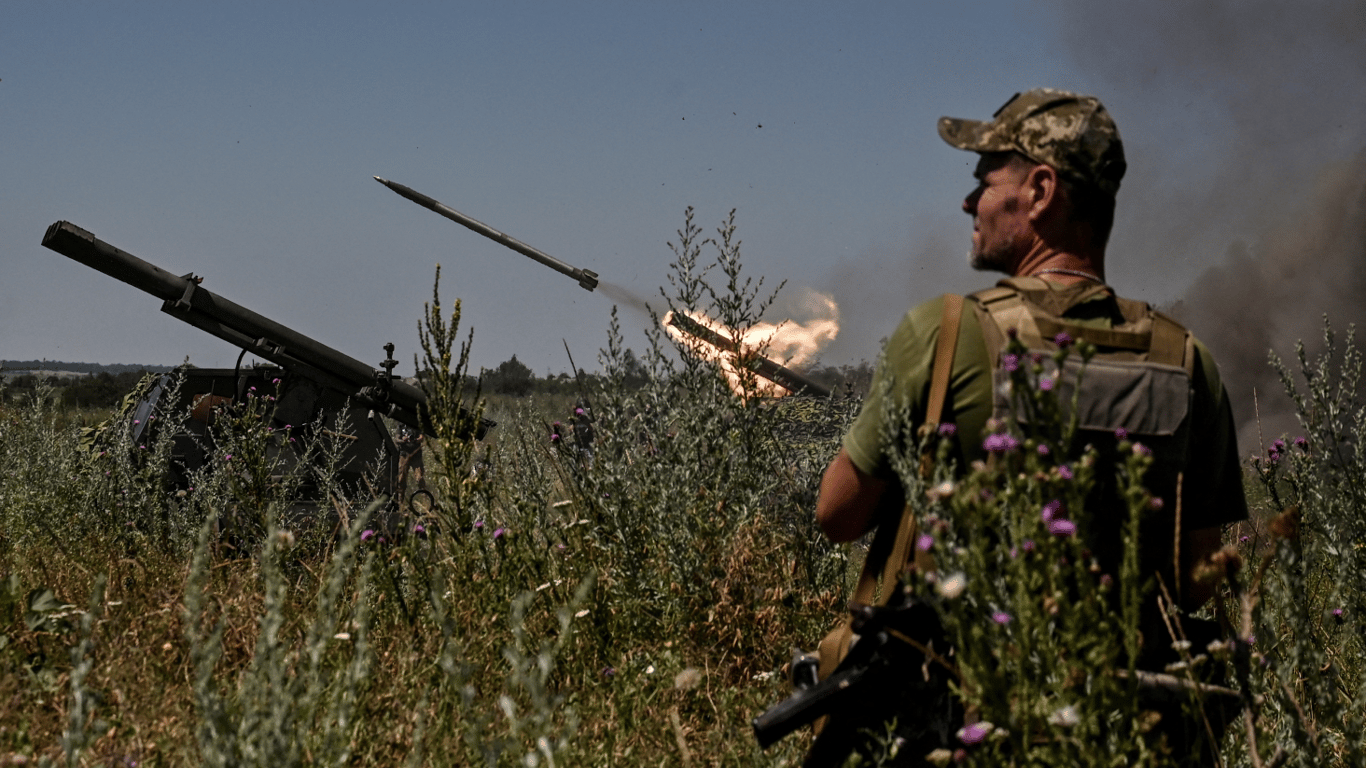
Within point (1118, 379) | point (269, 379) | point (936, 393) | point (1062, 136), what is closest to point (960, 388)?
point (936, 393)

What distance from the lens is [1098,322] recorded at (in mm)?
2307

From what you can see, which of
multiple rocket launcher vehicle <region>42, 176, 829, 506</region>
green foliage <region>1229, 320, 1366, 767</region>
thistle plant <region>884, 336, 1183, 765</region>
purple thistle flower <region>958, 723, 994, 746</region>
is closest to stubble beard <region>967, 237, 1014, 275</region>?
thistle plant <region>884, 336, 1183, 765</region>

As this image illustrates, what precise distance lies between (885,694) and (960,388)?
670mm

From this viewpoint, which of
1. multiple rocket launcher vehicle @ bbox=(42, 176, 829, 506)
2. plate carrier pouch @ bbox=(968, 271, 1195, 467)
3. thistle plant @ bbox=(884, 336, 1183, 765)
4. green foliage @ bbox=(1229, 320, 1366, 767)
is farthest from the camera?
multiple rocket launcher vehicle @ bbox=(42, 176, 829, 506)

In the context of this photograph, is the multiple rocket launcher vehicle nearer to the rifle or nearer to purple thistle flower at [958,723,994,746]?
the rifle

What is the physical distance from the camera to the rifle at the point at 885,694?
7.32ft

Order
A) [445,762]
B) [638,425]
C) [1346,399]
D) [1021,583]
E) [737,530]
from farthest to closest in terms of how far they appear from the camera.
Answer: [638,425] → [737,530] → [1346,399] → [445,762] → [1021,583]

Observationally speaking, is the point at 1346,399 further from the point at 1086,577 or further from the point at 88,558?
the point at 88,558

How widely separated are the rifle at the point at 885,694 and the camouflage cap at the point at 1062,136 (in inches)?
38.9

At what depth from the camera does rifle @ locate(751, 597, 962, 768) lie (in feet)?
7.32

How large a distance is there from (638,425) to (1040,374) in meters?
2.89

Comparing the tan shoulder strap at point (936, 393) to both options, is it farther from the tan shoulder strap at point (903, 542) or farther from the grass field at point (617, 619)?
the grass field at point (617, 619)

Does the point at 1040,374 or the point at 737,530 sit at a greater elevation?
the point at 1040,374

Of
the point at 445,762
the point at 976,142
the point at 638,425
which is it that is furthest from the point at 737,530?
the point at 976,142
